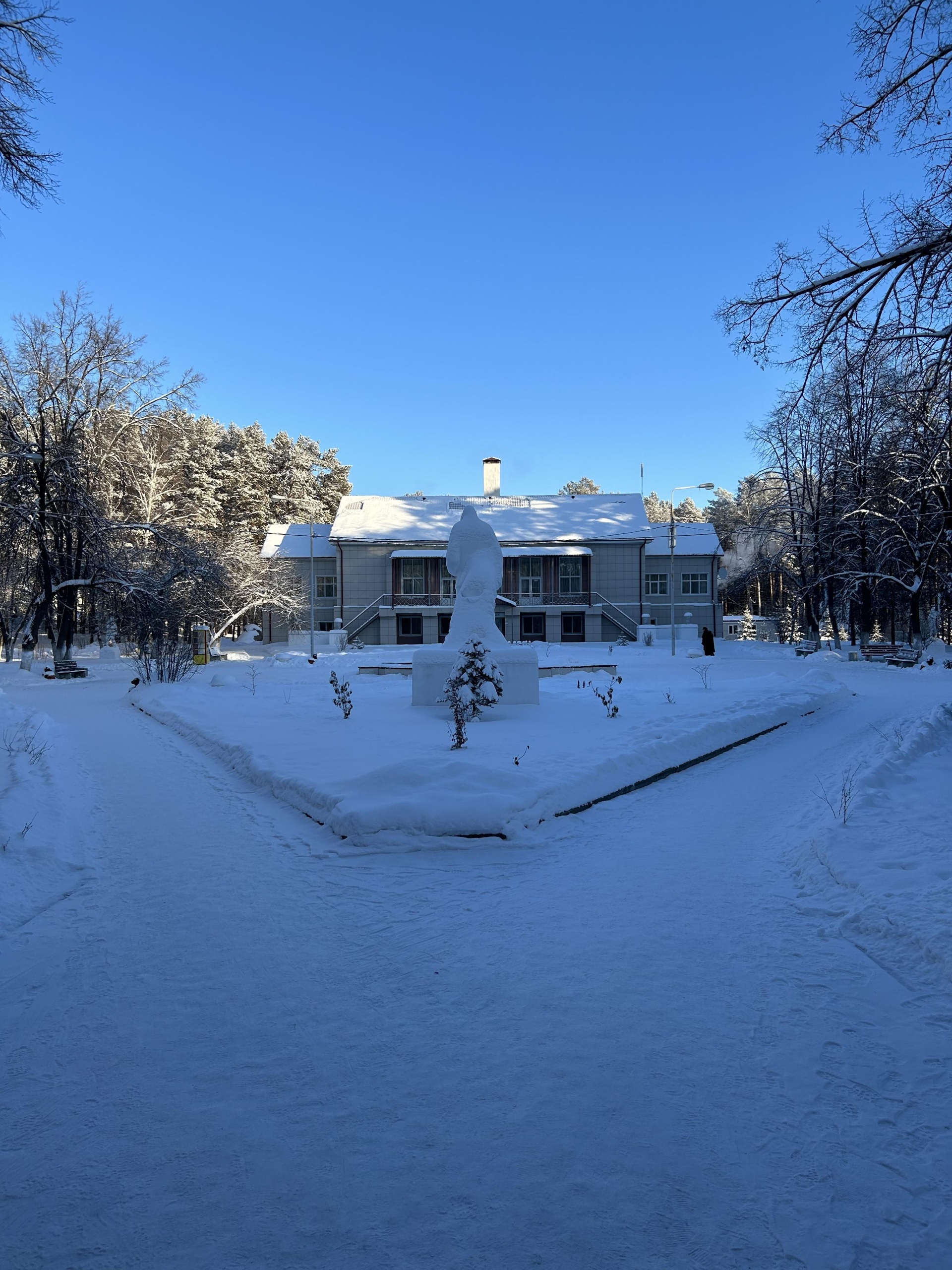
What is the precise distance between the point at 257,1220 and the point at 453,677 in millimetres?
10007

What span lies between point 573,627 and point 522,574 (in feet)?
13.8

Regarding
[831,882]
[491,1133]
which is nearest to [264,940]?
[491,1133]

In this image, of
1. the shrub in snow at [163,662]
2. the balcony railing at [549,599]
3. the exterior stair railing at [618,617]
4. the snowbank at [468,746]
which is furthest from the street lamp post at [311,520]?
the snowbank at [468,746]

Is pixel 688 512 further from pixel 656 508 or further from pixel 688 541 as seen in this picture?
pixel 688 541

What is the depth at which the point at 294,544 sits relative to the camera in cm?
4591

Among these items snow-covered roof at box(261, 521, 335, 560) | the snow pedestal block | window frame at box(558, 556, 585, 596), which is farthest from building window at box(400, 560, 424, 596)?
the snow pedestal block

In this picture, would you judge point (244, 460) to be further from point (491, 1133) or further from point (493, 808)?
point (491, 1133)

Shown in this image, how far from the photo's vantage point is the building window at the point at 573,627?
4334 centimetres

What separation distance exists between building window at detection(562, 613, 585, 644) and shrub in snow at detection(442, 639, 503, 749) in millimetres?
30034

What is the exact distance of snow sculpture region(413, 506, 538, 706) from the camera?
1475 cm

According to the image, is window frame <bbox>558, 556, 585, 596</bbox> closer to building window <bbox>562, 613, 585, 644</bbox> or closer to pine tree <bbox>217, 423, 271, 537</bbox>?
building window <bbox>562, 613, 585, 644</bbox>

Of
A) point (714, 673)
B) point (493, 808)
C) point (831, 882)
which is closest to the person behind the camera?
point (831, 882)

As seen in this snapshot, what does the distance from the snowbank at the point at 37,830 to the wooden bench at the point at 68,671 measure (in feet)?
52.8

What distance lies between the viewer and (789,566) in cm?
4769
